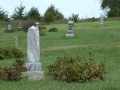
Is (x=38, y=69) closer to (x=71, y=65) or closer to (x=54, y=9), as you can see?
(x=71, y=65)

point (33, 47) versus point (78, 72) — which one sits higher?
point (33, 47)

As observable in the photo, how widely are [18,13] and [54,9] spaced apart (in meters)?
7.47

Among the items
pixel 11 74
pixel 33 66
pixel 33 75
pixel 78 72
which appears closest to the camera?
pixel 78 72

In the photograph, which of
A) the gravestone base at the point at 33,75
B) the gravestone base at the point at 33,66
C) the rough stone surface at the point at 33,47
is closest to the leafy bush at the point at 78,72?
the gravestone base at the point at 33,75

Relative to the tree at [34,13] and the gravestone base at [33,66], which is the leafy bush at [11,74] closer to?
the gravestone base at [33,66]

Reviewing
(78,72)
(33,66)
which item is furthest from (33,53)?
(78,72)

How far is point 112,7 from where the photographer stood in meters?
67.3

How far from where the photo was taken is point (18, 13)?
6644 centimetres

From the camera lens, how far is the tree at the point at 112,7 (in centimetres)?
6546

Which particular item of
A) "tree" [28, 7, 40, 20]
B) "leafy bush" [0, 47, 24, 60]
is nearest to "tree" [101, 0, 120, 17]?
"tree" [28, 7, 40, 20]

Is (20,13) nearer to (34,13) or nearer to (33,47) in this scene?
(34,13)

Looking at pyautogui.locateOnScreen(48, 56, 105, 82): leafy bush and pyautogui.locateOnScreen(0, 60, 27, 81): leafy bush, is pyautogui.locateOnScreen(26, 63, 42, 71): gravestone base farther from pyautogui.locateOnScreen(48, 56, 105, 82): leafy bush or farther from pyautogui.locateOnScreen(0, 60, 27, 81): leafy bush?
pyautogui.locateOnScreen(48, 56, 105, 82): leafy bush

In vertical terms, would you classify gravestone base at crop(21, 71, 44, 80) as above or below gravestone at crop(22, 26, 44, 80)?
below

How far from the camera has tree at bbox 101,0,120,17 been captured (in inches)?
2577
